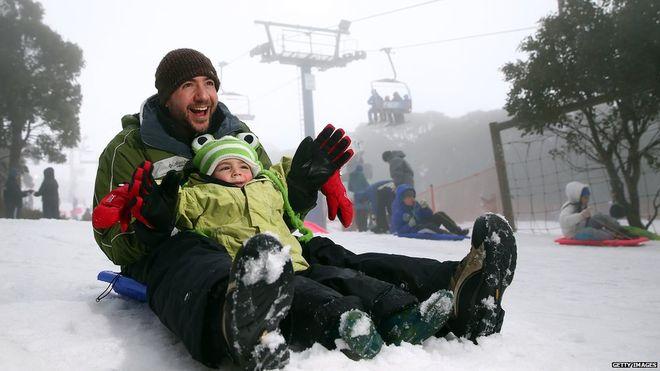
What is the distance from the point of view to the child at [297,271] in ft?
4.28

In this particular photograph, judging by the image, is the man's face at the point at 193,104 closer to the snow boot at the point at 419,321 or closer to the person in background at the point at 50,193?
the snow boot at the point at 419,321

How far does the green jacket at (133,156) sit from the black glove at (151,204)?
0.14 metres

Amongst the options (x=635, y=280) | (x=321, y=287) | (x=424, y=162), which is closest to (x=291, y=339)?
(x=321, y=287)

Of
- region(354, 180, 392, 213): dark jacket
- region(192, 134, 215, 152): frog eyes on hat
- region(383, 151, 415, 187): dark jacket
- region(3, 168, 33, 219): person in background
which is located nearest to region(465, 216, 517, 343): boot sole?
region(192, 134, 215, 152): frog eyes on hat

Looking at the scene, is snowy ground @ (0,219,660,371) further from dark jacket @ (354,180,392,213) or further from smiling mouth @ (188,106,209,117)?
dark jacket @ (354,180,392,213)

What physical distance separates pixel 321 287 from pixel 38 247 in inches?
157

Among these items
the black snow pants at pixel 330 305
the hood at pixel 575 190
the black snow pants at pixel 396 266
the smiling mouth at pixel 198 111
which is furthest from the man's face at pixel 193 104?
the hood at pixel 575 190

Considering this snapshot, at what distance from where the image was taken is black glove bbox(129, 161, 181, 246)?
1487 mm

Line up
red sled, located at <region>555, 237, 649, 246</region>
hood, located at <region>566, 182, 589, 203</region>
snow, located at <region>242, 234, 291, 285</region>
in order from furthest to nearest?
hood, located at <region>566, 182, 589, 203</region> < red sled, located at <region>555, 237, 649, 246</region> < snow, located at <region>242, 234, 291, 285</region>

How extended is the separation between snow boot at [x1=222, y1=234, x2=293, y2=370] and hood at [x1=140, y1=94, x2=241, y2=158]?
1088 millimetres

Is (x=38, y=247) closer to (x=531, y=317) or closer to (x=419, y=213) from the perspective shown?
(x=531, y=317)

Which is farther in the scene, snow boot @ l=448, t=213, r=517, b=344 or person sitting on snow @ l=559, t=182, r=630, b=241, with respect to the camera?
person sitting on snow @ l=559, t=182, r=630, b=241

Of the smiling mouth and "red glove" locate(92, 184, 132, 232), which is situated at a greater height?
the smiling mouth

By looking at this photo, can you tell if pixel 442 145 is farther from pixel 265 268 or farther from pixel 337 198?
pixel 265 268
